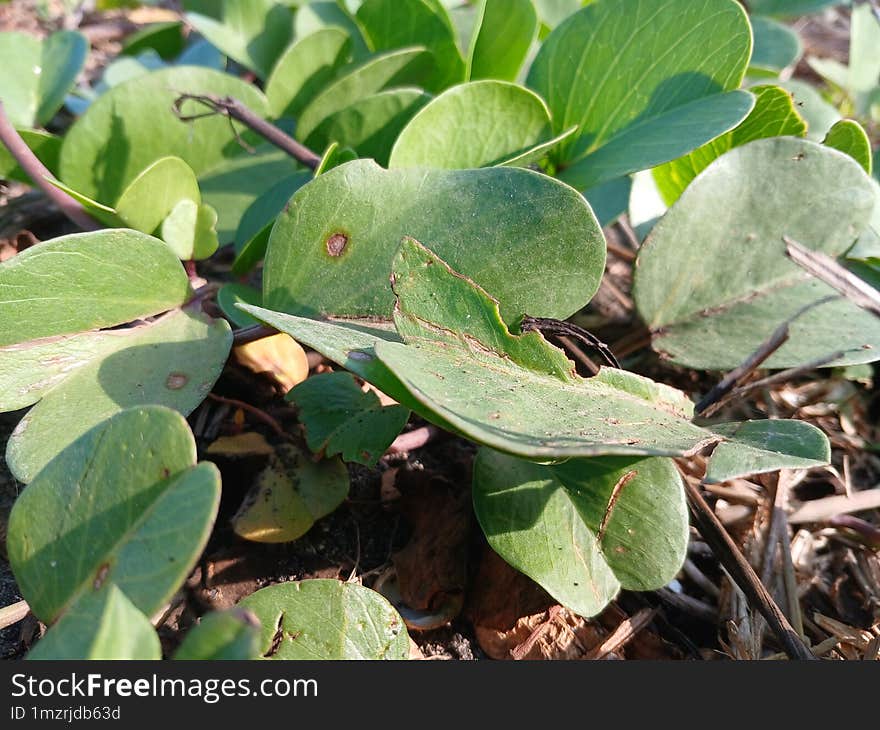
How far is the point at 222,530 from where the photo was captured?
2.70ft

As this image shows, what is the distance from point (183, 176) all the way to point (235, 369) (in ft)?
0.69

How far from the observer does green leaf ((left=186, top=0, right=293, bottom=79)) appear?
124 cm

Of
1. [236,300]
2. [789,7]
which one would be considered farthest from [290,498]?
[789,7]

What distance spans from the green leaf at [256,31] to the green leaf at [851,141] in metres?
0.80

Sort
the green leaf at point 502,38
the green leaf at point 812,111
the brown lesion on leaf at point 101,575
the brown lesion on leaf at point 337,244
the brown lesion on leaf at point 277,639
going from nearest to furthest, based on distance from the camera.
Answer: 1. the brown lesion on leaf at point 101,575
2. the brown lesion on leaf at point 277,639
3. the brown lesion on leaf at point 337,244
4. the green leaf at point 502,38
5. the green leaf at point 812,111

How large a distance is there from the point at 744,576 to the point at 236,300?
1.77 feet

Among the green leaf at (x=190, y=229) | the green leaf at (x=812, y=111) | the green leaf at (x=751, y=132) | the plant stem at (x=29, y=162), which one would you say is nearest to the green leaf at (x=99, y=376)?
the green leaf at (x=190, y=229)

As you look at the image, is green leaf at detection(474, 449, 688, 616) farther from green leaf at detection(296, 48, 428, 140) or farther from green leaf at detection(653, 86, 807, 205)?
green leaf at detection(296, 48, 428, 140)

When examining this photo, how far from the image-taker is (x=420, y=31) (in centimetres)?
106

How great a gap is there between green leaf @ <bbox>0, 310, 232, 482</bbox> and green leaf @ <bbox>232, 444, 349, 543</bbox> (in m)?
0.13

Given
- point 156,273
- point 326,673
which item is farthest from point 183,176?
point 326,673

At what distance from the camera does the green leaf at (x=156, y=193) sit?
810mm

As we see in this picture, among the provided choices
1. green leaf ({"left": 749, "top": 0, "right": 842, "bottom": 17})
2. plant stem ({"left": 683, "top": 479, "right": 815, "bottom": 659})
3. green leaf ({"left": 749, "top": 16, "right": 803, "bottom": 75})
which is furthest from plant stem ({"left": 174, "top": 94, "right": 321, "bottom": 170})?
green leaf ({"left": 749, "top": 0, "right": 842, "bottom": 17})

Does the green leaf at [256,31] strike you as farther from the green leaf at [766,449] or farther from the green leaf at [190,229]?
the green leaf at [766,449]
